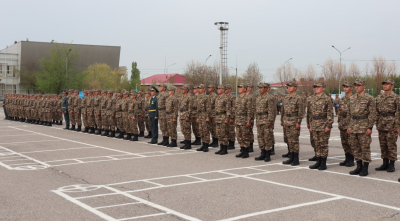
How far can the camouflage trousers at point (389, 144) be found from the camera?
8.67 meters

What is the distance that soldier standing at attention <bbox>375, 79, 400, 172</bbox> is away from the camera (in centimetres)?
860

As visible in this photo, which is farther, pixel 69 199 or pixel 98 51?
pixel 98 51

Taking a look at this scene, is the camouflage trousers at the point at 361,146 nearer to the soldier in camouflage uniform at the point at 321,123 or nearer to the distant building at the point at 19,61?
the soldier in camouflage uniform at the point at 321,123

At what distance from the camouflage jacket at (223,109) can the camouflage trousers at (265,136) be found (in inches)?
55.8

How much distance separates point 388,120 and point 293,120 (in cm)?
209

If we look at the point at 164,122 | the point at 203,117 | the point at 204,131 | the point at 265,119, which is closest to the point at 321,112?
the point at 265,119

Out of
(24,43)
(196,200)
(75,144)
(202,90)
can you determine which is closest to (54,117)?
(75,144)

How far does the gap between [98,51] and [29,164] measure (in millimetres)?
78405

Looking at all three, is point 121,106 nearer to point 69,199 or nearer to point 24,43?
point 69,199

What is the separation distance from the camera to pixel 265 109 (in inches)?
417

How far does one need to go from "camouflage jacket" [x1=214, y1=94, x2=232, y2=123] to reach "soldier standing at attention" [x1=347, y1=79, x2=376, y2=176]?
3.85 metres

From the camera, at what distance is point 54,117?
25672mm

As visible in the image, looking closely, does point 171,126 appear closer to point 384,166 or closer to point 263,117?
point 263,117

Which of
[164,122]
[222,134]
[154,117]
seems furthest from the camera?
[154,117]
